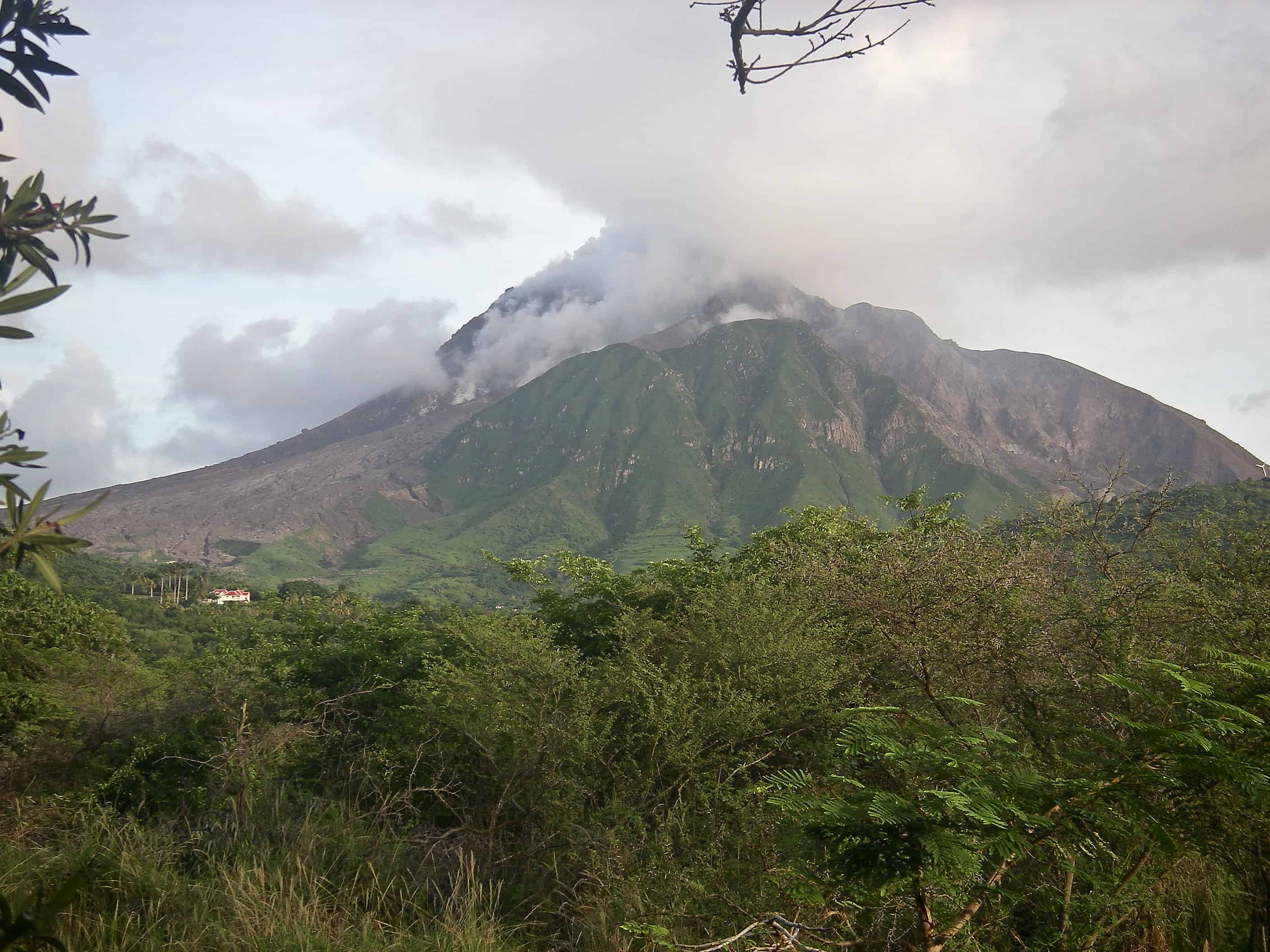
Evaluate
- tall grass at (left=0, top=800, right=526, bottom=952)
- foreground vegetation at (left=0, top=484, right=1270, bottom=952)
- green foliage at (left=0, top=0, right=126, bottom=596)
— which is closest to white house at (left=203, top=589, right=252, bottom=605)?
foreground vegetation at (left=0, top=484, right=1270, bottom=952)

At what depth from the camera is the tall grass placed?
4039mm

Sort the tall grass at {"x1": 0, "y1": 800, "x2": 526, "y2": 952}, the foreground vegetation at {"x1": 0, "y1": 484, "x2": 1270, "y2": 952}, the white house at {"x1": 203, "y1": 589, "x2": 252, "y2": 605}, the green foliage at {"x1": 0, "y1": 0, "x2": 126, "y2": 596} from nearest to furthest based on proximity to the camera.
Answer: the green foliage at {"x1": 0, "y1": 0, "x2": 126, "y2": 596}
the foreground vegetation at {"x1": 0, "y1": 484, "x2": 1270, "y2": 952}
the tall grass at {"x1": 0, "y1": 800, "x2": 526, "y2": 952}
the white house at {"x1": 203, "y1": 589, "x2": 252, "y2": 605}

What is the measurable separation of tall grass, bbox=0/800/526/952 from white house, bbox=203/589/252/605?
72.9m

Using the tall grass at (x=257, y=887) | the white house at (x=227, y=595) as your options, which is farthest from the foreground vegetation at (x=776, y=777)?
the white house at (x=227, y=595)

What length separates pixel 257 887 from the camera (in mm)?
4617

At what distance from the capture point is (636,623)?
10438 millimetres

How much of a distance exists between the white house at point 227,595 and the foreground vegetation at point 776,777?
70642 mm

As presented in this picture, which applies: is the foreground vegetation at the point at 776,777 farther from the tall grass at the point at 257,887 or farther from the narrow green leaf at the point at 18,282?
the narrow green leaf at the point at 18,282

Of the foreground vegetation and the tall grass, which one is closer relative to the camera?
the foreground vegetation

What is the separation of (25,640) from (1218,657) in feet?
75.2

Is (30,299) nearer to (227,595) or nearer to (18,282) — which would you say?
(18,282)

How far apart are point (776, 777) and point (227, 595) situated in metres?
104

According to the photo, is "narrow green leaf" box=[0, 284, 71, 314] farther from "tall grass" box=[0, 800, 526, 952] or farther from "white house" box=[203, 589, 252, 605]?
"white house" box=[203, 589, 252, 605]

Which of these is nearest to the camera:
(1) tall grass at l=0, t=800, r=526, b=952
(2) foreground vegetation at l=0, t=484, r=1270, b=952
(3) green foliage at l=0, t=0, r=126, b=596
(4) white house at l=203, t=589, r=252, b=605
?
(3) green foliage at l=0, t=0, r=126, b=596
